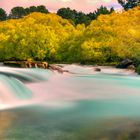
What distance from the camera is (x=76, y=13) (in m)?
84.9

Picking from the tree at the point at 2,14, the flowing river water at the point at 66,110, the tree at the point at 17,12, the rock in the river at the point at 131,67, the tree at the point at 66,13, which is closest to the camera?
the flowing river water at the point at 66,110

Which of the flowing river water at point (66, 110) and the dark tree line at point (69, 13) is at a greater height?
the dark tree line at point (69, 13)

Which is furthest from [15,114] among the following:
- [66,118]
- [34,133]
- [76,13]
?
[76,13]

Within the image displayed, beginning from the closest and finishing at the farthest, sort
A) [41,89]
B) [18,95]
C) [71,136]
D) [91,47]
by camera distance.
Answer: [71,136]
[18,95]
[41,89]
[91,47]

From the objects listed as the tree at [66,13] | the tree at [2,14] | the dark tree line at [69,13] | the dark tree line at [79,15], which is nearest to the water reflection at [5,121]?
the dark tree line at [69,13]

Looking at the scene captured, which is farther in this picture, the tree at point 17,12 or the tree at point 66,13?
the tree at point 17,12

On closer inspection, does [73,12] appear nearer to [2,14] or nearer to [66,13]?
[66,13]

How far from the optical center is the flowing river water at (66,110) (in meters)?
10.6

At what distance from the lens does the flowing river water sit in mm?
10594

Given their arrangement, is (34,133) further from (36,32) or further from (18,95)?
(36,32)

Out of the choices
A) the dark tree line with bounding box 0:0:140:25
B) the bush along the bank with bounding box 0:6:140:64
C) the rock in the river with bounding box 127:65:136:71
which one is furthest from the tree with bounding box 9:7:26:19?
the rock in the river with bounding box 127:65:136:71

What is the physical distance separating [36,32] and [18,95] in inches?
1174

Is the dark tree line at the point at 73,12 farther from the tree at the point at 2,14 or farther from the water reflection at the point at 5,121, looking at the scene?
the water reflection at the point at 5,121

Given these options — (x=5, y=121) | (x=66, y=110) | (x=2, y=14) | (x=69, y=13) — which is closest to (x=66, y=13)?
(x=69, y=13)
